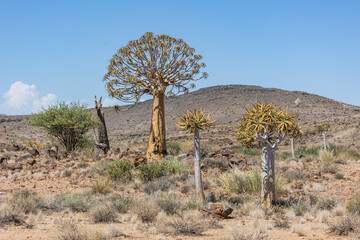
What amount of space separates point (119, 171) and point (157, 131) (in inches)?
193

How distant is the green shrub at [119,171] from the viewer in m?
14.2

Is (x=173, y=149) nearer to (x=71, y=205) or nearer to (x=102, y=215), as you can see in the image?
(x=71, y=205)

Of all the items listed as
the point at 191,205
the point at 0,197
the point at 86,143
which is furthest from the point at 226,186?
the point at 86,143

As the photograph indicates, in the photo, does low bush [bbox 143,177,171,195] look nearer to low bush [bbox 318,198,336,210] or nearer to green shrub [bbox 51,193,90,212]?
green shrub [bbox 51,193,90,212]

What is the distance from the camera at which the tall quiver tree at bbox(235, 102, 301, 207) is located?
30.3 ft

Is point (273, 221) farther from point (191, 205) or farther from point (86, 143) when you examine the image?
point (86, 143)

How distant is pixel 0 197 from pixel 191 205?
6237mm

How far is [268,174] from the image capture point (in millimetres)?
9719

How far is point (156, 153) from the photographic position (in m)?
18.8

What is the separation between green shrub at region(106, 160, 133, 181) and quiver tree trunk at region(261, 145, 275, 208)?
636cm

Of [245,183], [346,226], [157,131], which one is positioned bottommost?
[346,226]

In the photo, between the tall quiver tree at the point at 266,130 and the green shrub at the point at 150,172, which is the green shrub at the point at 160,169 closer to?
the green shrub at the point at 150,172

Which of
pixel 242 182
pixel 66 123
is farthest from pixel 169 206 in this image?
pixel 66 123

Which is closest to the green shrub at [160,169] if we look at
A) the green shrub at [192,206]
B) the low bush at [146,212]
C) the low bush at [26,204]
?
the green shrub at [192,206]
